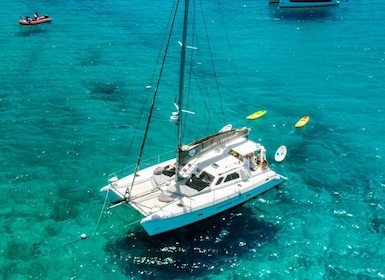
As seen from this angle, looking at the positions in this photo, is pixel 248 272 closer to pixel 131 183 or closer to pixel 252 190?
pixel 252 190

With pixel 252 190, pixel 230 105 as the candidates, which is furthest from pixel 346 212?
pixel 230 105

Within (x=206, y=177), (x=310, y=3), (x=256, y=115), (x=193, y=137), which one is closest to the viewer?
(x=206, y=177)

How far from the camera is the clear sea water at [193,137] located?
3122 cm

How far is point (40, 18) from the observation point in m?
75.0

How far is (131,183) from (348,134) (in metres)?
24.5

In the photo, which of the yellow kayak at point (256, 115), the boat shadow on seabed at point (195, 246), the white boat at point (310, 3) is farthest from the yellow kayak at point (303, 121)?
the white boat at point (310, 3)

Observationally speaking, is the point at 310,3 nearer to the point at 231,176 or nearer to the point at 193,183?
the point at 231,176

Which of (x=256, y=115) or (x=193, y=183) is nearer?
(x=193, y=183)

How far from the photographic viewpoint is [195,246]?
3203 centimetres

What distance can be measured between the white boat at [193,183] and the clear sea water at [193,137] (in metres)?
2.10

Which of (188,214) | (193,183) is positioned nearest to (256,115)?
(193,183)

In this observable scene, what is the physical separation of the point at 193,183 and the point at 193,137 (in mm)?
12672

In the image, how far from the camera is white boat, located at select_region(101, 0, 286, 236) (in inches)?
1230

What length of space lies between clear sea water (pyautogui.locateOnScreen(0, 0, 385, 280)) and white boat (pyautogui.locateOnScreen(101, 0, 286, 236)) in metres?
2.10
